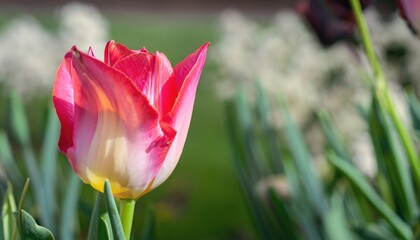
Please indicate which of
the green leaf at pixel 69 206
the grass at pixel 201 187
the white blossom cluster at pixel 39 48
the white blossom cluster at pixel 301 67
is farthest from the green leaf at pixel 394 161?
the white blossom cluster at pixel 39 48

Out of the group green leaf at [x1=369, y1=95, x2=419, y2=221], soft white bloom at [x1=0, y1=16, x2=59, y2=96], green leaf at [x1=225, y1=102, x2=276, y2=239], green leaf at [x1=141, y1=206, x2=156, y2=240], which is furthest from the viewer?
soft white bloom at [x1=0, y1=16, x2=59, y2=96]

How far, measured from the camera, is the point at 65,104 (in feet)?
1.15

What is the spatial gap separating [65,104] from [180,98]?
0.05m

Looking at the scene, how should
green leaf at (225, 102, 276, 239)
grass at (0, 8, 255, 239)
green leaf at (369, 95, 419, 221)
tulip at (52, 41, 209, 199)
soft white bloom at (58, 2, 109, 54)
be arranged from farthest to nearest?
1. grass at (0, 8, 255, 239)
2. soft white bloom at (58, 2, 109, 54)
3. green leaf at (225, 102, 276, 239)
4. green leaf at (369, 95, 419, 221)
5. tulip at (52, 41, 209, 199)

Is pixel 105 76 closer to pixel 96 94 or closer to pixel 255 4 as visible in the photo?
pixel 96 94

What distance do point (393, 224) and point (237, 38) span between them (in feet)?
3.11

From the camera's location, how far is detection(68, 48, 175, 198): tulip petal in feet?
1.10

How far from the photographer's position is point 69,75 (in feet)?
1.18

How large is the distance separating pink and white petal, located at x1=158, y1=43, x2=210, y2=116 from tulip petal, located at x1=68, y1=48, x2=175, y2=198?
0.02 meters

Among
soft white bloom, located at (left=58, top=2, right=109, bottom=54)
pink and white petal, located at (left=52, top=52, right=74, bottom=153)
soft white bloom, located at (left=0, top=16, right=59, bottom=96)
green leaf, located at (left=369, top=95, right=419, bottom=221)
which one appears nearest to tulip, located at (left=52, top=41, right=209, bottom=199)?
pink and white petal, located at (left=52, top=52, right=74, bottom=153)

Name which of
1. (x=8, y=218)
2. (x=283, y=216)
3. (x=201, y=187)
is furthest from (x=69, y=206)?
(x=201, y=187)

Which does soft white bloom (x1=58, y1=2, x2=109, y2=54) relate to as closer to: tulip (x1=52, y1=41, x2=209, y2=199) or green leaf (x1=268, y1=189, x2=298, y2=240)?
green leaf (x1=268, y1=189, x2=298, y2=240)

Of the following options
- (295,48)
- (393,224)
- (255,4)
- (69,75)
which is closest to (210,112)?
(295,48)

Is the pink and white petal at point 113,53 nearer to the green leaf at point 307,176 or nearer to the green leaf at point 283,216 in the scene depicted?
the green leaf at point 283,216
